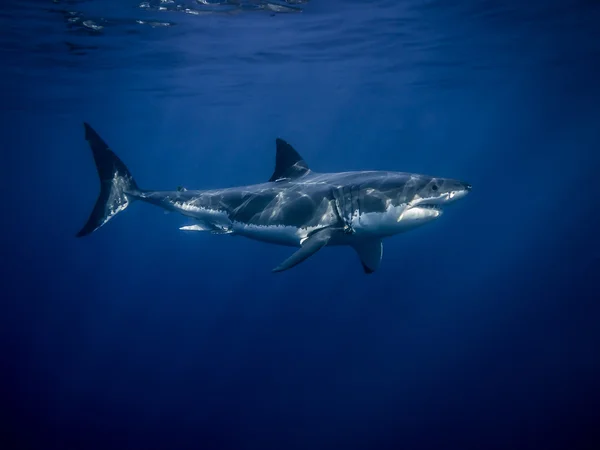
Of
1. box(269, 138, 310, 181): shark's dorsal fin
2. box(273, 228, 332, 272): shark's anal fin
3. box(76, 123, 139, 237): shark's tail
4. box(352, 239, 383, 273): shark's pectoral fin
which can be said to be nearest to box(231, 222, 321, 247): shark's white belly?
box(273, 228, 332, 272): shark's anal fin

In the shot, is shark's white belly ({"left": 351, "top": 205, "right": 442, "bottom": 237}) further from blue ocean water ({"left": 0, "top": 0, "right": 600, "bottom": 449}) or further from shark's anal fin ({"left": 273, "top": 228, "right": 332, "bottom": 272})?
blue ocean water ({"left": 0, "top": 0, "right": 600, "bottom": 449})

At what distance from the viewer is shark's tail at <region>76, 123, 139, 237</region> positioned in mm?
9781

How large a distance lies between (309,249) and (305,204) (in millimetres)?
1467

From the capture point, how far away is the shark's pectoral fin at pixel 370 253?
758cm

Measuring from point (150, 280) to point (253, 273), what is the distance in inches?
467

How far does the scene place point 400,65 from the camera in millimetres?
25234

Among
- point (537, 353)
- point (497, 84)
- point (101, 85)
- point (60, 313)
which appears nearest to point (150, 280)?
point (60, 313)

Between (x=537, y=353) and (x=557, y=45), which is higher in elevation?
(x=557, y=45)

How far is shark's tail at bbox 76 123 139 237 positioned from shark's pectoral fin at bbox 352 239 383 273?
6198mm

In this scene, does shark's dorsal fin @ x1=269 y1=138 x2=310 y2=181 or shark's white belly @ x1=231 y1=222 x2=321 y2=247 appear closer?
shark's white belly @ x1=231 y1=222 x2=321 y2=247

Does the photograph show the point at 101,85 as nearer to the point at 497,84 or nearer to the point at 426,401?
the point at 426,401

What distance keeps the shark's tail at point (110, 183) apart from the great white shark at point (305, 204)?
0.9 inches

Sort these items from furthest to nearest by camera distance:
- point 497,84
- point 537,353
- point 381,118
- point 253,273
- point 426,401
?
point 381,118 < point 497,84 < point 253,273 < point 537,353 < point 426,401

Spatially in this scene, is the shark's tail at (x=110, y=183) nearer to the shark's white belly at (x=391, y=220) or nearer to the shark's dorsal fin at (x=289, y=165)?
the shark's dorsal fin at (x=289, y=165)
